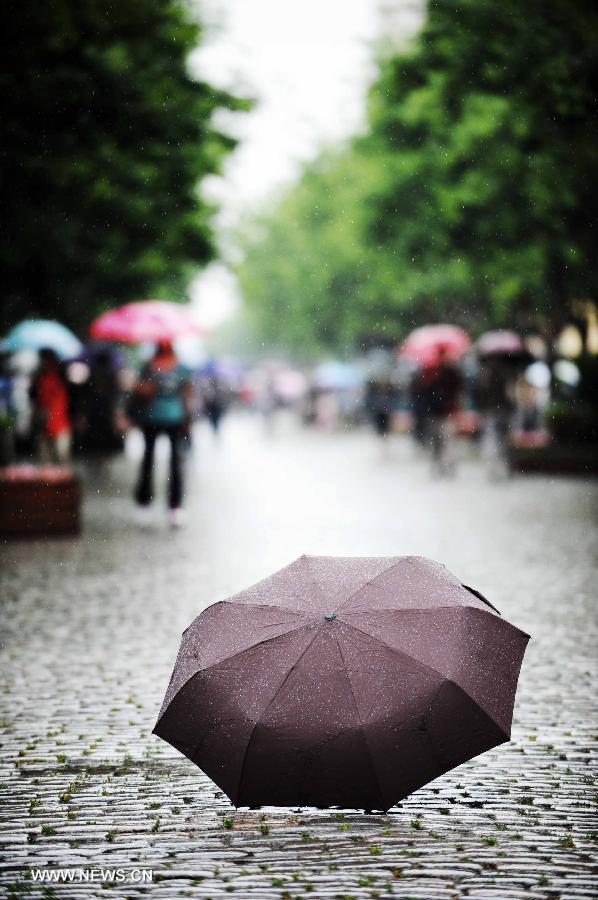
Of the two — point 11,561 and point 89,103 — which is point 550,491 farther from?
point 11,561

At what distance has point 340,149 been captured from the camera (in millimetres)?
61438

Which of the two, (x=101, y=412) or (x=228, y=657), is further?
(x=101, y=412)

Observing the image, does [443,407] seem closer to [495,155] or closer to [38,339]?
[495,155]

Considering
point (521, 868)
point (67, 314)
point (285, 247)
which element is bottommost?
point (521, 868)

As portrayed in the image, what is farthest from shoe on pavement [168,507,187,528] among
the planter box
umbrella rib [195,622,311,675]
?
umbrella rib [195,622,311,675]

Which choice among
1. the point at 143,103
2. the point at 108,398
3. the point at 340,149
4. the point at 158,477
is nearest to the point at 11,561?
the point at 143,103

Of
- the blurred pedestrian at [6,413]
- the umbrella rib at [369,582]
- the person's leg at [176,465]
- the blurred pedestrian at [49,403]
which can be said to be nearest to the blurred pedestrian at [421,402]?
the blurred pedestrian at [49,403]

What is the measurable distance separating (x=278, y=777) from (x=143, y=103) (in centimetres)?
1444

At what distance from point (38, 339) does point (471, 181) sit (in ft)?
28.4

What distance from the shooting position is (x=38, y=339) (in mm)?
24828

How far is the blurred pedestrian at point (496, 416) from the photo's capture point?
73.2 ft

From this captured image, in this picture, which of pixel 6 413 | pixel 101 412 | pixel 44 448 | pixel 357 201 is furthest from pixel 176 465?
pixel 357 201

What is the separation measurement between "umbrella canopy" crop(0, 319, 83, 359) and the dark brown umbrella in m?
20.3

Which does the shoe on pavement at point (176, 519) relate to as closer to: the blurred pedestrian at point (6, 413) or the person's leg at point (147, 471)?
the person's leg at point (147, 471)
